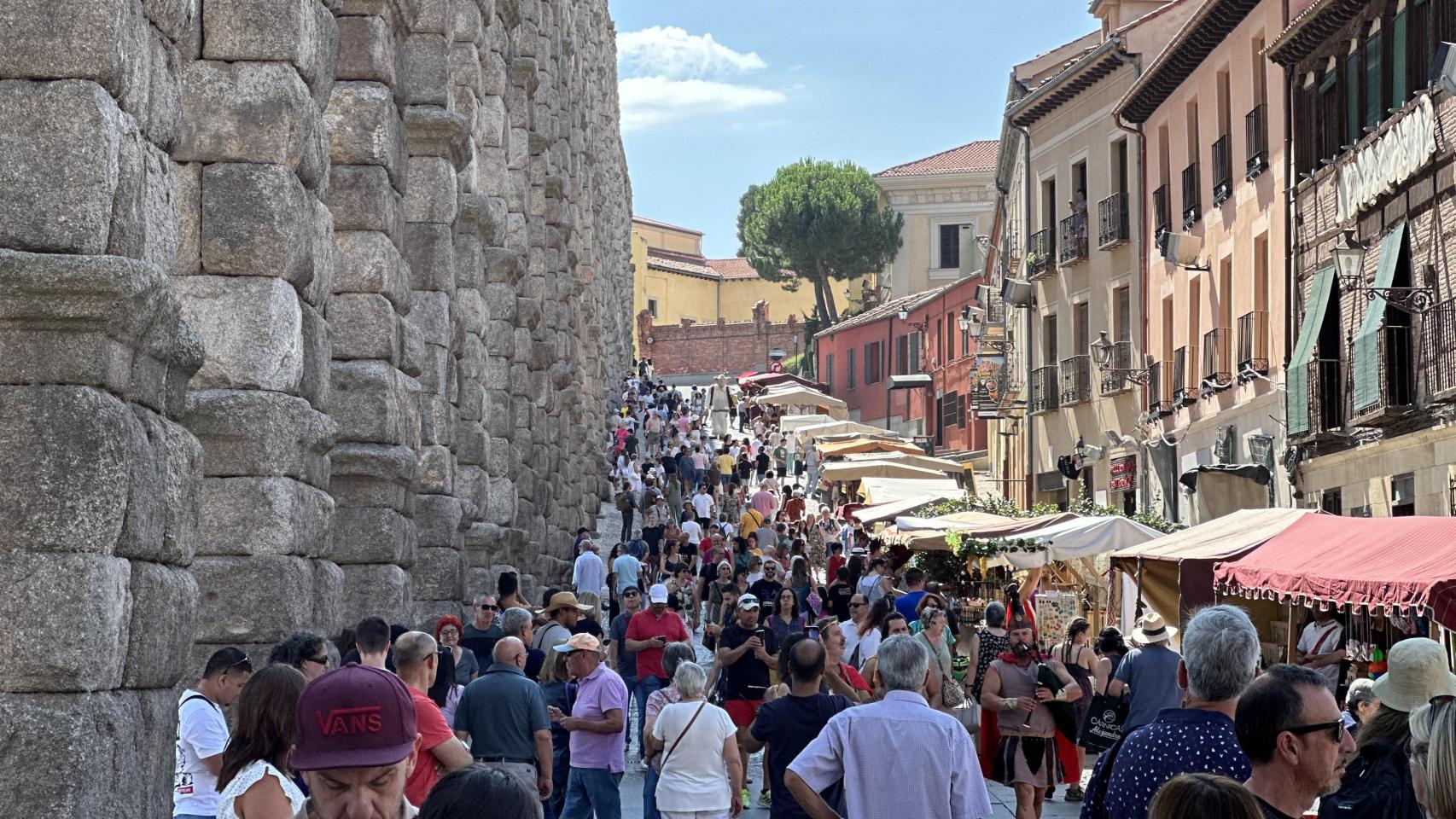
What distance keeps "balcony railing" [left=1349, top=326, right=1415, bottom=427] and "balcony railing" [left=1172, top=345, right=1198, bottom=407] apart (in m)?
8.82

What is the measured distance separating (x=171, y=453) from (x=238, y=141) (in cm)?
286

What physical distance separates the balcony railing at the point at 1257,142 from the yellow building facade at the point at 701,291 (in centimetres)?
7601

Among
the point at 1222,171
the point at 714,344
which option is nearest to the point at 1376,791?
the point at 1222,171

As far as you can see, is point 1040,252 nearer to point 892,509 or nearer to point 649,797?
point 892,509

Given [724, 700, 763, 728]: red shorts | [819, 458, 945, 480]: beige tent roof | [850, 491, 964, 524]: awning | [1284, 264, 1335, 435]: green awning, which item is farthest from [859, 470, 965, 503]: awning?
[724, 700, 763, 728]: red shorts

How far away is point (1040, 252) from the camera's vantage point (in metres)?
41.0

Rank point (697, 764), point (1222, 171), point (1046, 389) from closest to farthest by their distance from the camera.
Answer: point (697, 764) < point (1222, 171) < point (1046, 389)

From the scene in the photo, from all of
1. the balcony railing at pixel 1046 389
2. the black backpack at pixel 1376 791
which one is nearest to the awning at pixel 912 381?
the balcony railing at pixel 1046 389

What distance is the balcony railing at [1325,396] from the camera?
24234 millimetres

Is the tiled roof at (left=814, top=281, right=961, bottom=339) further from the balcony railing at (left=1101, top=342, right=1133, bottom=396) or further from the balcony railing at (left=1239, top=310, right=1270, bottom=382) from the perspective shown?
the balcony railing at (left=1239, top=310, right=1270, bottom=382)

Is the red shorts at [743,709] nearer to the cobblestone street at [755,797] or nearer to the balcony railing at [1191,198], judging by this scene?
the cobblestone street at [755,797]

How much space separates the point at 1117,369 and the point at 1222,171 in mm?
6042

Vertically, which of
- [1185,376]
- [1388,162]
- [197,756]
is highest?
[1388,162]

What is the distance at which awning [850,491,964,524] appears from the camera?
27.9 m
